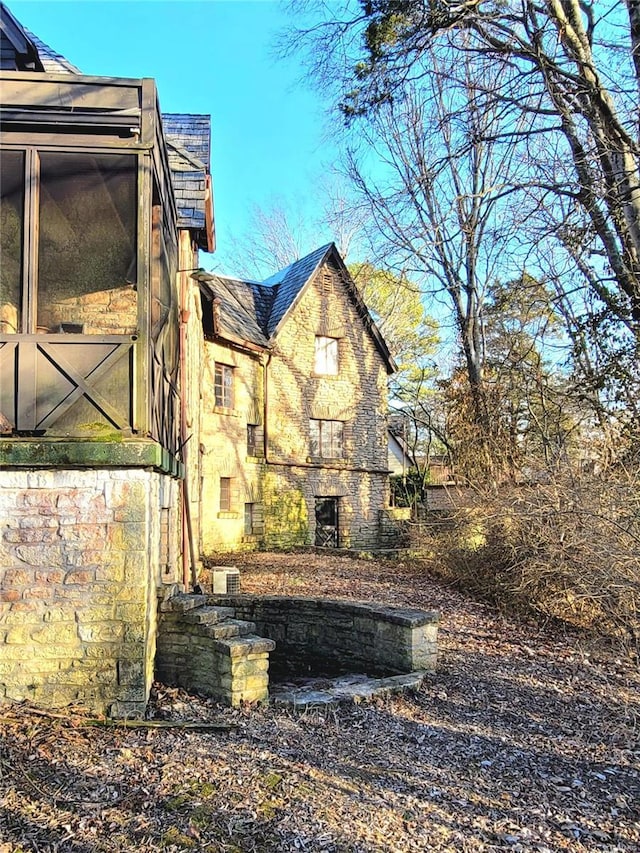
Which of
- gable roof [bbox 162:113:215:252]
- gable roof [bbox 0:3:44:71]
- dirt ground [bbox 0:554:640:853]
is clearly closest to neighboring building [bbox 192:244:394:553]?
gable roof [bbox 162:113:215:252]

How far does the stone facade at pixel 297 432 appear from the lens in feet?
56.5

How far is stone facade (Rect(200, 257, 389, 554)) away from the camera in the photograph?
56.5 feet

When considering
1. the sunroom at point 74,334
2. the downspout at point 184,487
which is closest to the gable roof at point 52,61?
the downspout at point 184,487

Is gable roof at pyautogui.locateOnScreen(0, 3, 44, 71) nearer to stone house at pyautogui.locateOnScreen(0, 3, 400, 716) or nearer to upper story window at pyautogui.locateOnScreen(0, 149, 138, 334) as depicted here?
stone house at pyautogui.locateOnScreen(0, 3, 400, 716)

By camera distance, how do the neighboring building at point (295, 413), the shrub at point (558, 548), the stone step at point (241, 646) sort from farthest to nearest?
1. the neighboring building at point (295, 413)
2. the shrub at point (558, 548)
3. the stone step at point (241, 646)

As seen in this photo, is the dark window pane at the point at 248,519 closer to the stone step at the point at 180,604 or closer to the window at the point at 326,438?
the window at the point at 326,438

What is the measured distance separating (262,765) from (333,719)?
1226 millimetres

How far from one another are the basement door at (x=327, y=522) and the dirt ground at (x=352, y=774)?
44.2 ft

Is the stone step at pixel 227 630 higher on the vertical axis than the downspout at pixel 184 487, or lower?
lower

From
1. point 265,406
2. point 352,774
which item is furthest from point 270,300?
point 352,774

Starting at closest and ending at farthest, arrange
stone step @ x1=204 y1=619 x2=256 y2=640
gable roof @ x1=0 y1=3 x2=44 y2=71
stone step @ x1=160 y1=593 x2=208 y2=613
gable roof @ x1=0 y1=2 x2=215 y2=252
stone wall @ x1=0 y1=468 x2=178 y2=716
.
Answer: stone wall @ x1=0 y1=468 x2=178 y2=716, stone step @ x1=204 y1=619 x2=256 y2=640, stone step @ x1=160 y1=593 x2=208 y2=613, gable roof @ x1=0 y1=3 x2=44 y2=71, gable roof @ x1=0 y1=2 x2=215 y2=252

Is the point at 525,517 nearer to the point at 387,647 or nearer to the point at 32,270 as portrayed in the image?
the point at 387,647

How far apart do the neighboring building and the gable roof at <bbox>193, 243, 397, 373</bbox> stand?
0.05 meters

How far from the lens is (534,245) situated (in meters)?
8.73
